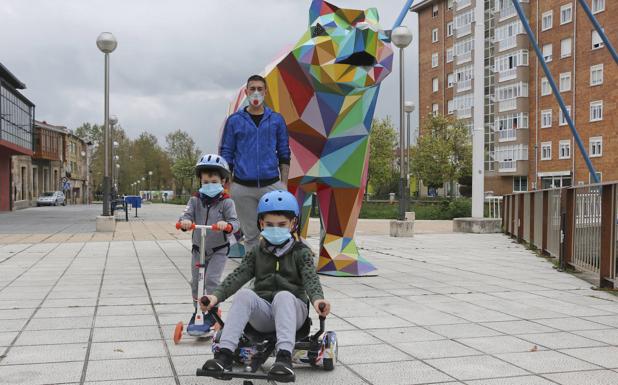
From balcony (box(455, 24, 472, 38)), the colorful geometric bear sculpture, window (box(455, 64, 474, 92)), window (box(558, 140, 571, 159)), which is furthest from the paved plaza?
balcony (box(455, 24, 472, 38))

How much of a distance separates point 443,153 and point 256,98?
38272 millimetres

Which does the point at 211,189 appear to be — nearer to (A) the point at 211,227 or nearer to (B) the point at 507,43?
(A) the point at 211,227

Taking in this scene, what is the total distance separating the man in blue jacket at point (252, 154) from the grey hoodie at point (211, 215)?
1082 millimetres

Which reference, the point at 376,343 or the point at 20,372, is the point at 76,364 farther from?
the point at 376,343

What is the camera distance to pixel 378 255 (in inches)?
405

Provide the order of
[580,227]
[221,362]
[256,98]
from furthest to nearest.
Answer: [580,227] → [256,98] → [221,362]

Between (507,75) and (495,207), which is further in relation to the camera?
(507,75)

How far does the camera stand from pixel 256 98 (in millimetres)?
5520

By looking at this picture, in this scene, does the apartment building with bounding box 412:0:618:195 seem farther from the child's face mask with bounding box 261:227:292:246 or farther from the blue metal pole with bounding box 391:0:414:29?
the child's face mask with bounding box 261:227:292:246

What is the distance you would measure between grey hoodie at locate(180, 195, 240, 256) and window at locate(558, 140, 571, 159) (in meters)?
38.3

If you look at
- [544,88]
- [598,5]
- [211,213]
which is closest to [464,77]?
[544,88]

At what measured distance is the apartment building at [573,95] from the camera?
3572 centimetres

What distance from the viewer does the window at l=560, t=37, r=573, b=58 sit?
128 ft

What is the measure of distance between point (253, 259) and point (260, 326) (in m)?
0.42
